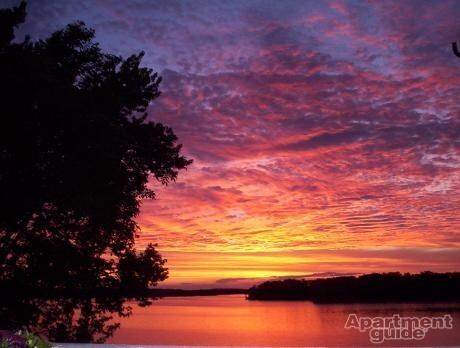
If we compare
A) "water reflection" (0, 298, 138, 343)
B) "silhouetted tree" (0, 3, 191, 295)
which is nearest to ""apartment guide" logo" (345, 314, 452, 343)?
"silhouetted tree" (0, 3, 191, 295)

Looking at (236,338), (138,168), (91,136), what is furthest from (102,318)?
(236,338)

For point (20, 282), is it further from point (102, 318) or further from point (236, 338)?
point (236, 338)

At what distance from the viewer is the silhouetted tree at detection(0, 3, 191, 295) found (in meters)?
13.5

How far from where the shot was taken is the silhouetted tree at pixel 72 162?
13.5 m

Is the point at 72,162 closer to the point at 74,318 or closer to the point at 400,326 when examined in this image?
the point at 74,318

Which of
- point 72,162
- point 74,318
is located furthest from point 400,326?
point 74,318

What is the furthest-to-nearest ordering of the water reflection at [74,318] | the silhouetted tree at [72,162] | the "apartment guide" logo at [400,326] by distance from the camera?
the water reflection at [74,318] < the silhouetted tree at [72,162] < the "apartment guide" logo at [400,326]

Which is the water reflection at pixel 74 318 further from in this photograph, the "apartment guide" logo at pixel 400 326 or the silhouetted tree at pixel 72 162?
the "apartment guide" logo at pixel 400 326

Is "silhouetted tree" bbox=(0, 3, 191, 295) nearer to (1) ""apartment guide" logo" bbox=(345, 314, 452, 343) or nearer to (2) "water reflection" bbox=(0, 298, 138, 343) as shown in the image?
(2) "water reflection" bbox=(0, 298, 138, 343)

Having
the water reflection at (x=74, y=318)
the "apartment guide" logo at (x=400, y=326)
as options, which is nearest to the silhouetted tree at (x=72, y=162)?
the water reflection at (x=74, y=318)

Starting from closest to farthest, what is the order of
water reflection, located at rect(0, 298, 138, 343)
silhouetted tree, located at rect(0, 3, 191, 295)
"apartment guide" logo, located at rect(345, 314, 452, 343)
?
"apartment guide" logo, located at rect(345, 314, 452, 343)
silhouetted tree, located at rect(0, 3, 191, 295)
water reflection, located at rect(0, 298, 138, 343)

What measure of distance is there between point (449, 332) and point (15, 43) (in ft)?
421

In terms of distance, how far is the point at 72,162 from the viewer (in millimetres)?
13766

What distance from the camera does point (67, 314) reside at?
18.3 meters
